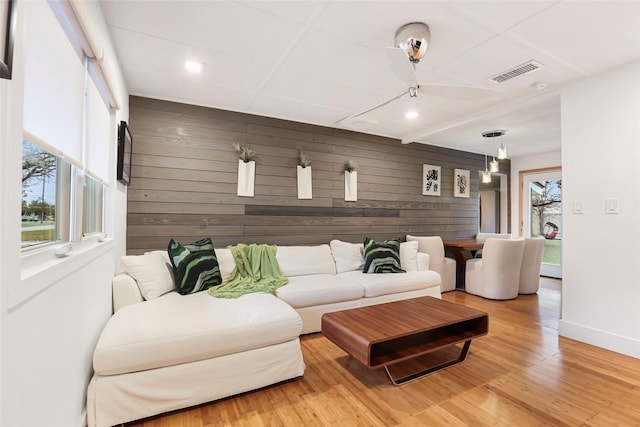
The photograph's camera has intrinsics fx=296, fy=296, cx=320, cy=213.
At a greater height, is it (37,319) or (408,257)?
(37,319)

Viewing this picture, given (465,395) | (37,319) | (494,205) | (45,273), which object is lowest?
(465,395)

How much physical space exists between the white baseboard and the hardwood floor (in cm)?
8

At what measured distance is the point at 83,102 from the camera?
5.12ft

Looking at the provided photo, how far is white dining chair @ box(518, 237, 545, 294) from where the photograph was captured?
4.39m

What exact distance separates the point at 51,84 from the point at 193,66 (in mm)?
1614

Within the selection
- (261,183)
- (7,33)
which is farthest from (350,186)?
(7,33)

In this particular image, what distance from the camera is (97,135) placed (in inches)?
72.8

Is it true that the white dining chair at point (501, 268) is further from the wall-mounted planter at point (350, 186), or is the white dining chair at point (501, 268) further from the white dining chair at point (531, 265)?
the wall-mounted planter at point (350, 186)

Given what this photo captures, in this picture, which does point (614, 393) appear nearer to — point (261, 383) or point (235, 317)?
point (261, 383)

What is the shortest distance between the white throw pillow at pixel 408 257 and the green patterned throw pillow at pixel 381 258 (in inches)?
4.2

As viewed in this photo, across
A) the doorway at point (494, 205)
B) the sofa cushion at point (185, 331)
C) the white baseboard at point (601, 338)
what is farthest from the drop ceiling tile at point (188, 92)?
the doorway at point (494, 205)

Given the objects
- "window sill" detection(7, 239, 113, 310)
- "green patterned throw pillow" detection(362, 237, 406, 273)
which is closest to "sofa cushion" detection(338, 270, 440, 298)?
"green patterned throw pillow" detection(362, 237, 406, 273)

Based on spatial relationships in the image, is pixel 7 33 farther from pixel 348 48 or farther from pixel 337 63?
pixel 337 63

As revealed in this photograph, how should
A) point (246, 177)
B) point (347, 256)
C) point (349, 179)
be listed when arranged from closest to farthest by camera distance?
point (246, 177) → point (347, 256) → point (349, 179)
